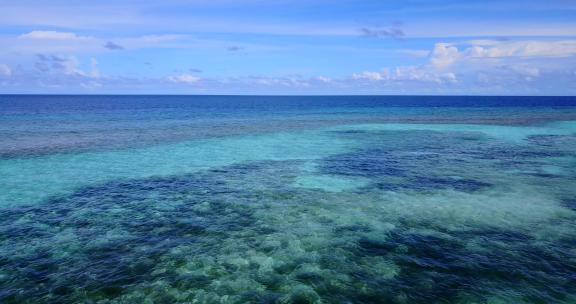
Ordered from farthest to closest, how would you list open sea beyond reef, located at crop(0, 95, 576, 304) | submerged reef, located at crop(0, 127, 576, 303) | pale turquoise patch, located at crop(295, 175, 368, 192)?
pale turquoise patch, located at crop(295, 175, 368, 192)
open sea beyond reef, located at crop(0, 95, 576, 304)
submerged reef, located at crop(0, 127, 576, 303)

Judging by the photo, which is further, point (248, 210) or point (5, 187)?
point (5, 187)

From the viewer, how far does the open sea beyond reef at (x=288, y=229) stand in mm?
13203

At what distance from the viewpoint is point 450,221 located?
1928cm

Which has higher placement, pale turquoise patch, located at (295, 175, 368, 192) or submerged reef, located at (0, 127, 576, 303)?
pale turquoise patch, located at (295, 175, 368, 192)

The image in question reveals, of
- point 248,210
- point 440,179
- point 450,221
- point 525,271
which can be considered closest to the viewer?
point 525,271

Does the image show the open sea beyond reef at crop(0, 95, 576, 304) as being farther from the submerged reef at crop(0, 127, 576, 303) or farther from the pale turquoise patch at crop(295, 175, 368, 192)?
the pale turquoise patch at crop(295, 175, 368, 192)

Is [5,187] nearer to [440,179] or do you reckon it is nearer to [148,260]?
[148,260]

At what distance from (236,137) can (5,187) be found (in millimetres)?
30554

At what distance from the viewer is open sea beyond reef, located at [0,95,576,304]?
13.2 metres

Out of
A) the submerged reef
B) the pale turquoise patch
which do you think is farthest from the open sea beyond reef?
the pale turquoise patch

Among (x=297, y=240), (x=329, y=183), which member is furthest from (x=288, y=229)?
(x=329, y=183)

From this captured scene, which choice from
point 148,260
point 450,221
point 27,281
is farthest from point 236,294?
point 450,221

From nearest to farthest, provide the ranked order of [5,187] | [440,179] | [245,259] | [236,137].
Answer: [245,259] < [5,187] < [440,179] < [236,137]

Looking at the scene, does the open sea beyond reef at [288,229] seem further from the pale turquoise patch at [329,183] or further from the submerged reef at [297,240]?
the pale turquoise patch at [329,183]
